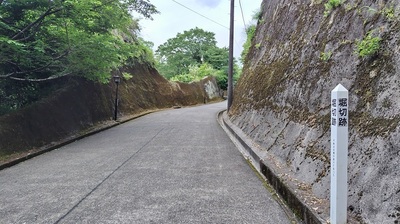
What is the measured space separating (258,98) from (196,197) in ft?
15.8

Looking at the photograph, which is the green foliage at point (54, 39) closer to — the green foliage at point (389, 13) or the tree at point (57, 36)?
the tree at point (57, 36)

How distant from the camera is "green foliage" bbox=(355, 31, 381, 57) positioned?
127 inches

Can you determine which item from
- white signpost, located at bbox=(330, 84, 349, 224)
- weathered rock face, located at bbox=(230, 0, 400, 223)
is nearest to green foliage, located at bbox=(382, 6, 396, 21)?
weathered rock face, located at bbox=(230, 0, 400, 223)

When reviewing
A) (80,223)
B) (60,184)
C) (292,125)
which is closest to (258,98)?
(292,125)

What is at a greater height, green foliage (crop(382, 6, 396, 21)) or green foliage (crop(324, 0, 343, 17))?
green foliage (crop(324, 0, 343, 17))

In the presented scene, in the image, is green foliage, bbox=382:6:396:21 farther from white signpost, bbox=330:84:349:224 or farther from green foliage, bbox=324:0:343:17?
white signpost, bbox=330:84:349:224

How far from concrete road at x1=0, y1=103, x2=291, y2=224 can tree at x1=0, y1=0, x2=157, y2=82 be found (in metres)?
2.43

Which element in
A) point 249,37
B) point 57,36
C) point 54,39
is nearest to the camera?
point 57,36

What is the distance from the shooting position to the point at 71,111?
9562 mm

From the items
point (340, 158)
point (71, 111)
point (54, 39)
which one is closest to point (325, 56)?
point (340, 158)

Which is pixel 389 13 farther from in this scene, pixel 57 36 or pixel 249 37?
pixel 249 37

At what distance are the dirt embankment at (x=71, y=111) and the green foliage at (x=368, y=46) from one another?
6.96 metres

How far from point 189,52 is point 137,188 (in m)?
36.4

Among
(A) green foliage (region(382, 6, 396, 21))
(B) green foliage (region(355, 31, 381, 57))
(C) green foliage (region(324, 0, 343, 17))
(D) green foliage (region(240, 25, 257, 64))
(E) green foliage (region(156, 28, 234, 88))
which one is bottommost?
(B) green foliage (region(355, 31, 381, 57))
